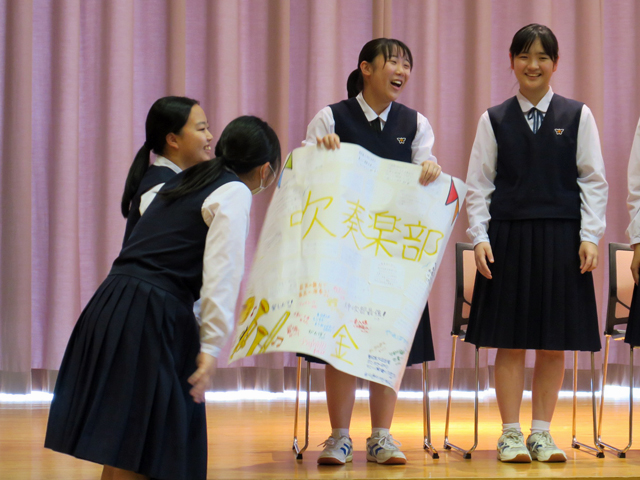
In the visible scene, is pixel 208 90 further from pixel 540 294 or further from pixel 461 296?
pixel 540 294

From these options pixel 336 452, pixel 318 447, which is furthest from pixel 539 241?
pixel 318 447

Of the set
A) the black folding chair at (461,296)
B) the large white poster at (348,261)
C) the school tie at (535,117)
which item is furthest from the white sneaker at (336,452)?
the school tie at (535,117)

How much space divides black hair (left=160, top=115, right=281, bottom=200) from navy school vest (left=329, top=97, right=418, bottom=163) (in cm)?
68

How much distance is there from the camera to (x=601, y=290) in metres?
4.39

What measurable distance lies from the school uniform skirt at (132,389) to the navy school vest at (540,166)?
1.35 meters

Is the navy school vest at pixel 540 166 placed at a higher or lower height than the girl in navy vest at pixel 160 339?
higher

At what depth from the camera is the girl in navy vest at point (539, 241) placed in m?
Answer: 2.45

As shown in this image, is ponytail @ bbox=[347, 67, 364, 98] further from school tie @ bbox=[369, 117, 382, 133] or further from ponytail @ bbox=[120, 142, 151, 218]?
ponytail @ bbox=[120, 142, 151, 218]

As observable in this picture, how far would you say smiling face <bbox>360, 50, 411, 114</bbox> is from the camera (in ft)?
8.18

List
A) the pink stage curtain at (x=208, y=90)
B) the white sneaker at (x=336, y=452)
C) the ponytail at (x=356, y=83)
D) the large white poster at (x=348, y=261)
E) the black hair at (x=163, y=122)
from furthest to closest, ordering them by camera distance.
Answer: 1. the pink stage curtain at (x=208, y=90)
2. the ponytail at (x=356, y=83)
3. the white sneaker at (x=336, y=452)
4. the black hair at (x=163, y=122)
5. the large white poster at (x=348, y=261)

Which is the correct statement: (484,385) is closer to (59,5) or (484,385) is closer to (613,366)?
(613,366)

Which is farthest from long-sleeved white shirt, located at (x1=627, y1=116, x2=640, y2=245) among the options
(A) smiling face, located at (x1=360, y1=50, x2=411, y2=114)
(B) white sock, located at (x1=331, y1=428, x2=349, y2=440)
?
(B) white sock, located at (x1=331, y1=428, x2=349, y2=440)

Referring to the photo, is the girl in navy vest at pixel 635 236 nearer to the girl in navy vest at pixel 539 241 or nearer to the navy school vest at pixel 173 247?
the girl in navy vest at pixel 539 241

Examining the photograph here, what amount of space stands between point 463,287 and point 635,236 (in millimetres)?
680
